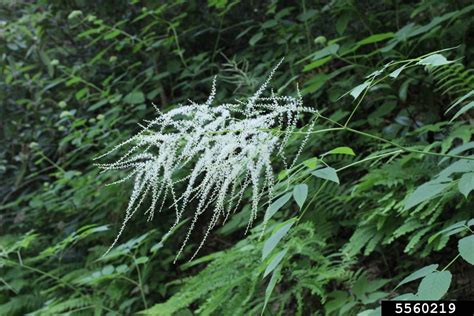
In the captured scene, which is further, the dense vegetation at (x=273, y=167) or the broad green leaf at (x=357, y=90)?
→ the dense vegetation at (x=273, y=167)

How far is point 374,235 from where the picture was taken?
247 centimetres

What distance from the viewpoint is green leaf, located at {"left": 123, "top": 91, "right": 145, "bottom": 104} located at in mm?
4371

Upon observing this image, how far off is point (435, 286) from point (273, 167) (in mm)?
2204

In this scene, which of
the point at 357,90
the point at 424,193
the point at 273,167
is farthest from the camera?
the point at 273,167

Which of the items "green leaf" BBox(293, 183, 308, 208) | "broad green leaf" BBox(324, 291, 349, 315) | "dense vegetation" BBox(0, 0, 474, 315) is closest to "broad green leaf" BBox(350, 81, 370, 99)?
"dense vegetation" BBox(0, 0, 474, 315)

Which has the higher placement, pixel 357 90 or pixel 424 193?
pixel 357 90

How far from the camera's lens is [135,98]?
4.41 meters

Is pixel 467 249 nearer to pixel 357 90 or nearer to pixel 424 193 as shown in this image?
pixel 424 193

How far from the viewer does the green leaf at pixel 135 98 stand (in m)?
4.37

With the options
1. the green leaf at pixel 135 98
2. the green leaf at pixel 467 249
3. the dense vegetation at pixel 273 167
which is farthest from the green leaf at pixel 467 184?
the green leaf at pixel 135 98

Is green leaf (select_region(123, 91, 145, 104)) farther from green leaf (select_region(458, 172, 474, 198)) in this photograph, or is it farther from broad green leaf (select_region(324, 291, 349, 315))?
green leaf (select_region(458, 172, 474, 198))

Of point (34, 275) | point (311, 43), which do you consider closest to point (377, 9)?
point (311, 43)

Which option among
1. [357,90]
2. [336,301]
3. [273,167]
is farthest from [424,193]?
[273,167]

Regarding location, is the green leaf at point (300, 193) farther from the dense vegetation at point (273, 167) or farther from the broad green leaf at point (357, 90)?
the broad green leaf at point (357, 90)
